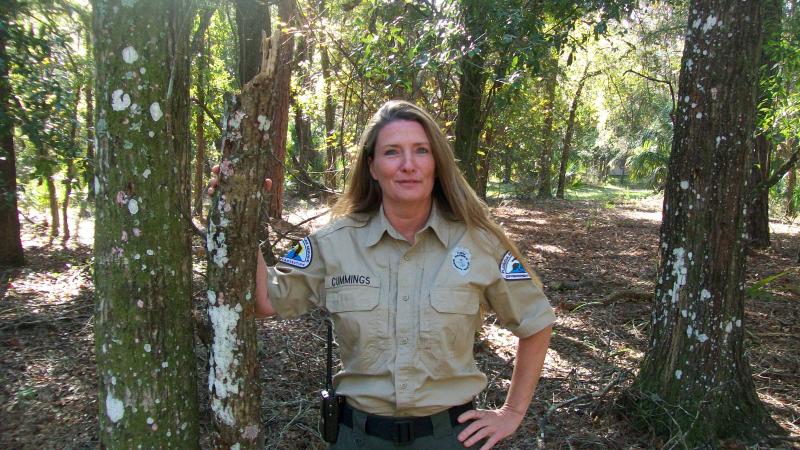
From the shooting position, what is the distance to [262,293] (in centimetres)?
208

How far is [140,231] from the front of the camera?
191cm

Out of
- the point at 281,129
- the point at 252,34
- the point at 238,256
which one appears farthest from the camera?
the point at 281,129

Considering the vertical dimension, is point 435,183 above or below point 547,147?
below

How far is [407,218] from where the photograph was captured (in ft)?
7.36

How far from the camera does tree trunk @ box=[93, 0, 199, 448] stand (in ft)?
6.11

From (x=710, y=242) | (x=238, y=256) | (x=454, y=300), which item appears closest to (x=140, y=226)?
(x=238, y=256)

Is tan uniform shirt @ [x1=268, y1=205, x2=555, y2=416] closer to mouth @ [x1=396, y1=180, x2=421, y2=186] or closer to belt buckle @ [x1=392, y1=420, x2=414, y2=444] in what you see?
belt buckle @ [x1=392, y1=420, x2=414, y2=444]

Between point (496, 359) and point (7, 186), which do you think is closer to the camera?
point (496, 359)

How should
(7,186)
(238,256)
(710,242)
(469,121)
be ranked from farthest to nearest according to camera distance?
(469,121), (7,186), (710,242), (238,256)

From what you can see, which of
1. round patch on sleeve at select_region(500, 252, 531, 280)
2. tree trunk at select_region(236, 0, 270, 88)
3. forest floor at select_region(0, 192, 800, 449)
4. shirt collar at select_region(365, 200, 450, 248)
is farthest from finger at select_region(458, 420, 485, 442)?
tree trunk at select_region(236, 0, 270, 88)

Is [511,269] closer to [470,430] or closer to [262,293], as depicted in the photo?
[470,430]

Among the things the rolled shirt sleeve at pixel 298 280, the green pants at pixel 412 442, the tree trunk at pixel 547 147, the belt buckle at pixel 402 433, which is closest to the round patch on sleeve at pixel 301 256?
the rolled shirt sleeve at pixel 298 280

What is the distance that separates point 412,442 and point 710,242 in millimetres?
2678

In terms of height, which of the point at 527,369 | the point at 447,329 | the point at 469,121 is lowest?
the point at 527,369
